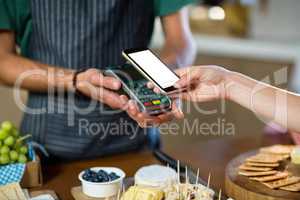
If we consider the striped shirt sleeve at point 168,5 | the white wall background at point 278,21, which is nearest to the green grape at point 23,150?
the striped shirt sleeve at point 168,5

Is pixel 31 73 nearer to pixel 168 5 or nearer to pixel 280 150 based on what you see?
pixel 168 5

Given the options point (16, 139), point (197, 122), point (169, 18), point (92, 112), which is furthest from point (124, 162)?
point (197, 122)

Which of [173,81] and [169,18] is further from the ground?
[169,18]

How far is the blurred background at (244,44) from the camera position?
260 cm

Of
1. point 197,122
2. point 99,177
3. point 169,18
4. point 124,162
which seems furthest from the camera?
point 197,122

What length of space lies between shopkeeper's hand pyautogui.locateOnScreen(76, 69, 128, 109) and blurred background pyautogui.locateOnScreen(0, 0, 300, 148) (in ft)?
3.84

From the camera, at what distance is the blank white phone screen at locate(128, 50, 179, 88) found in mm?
1218

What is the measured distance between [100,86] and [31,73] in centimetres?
24

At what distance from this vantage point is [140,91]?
1.26 metres

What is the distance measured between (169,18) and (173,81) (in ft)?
1.49

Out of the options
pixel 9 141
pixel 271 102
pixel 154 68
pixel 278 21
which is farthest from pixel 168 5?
pixel 278 21

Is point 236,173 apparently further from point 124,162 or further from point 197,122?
point 197,122

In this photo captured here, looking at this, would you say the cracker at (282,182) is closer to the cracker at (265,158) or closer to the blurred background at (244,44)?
the cracker at (265,158)

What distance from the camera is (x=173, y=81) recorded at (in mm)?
1229
